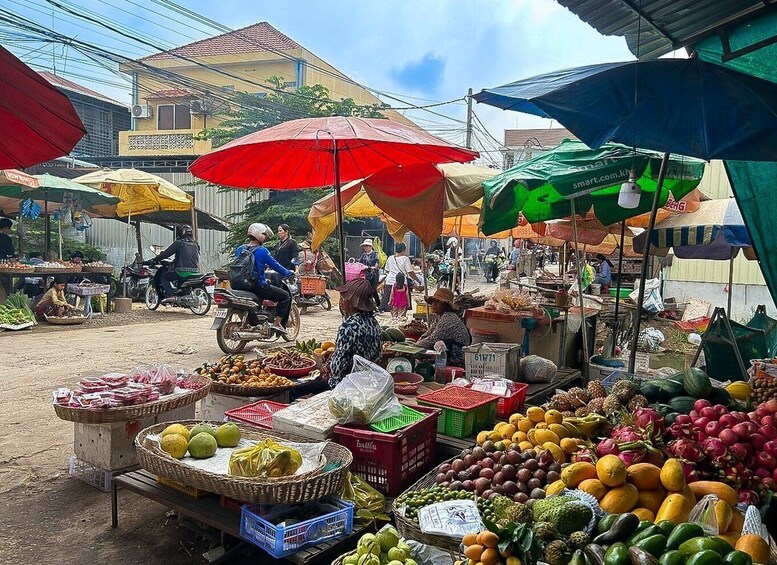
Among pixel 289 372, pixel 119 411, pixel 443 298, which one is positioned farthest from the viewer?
pixel 443 298

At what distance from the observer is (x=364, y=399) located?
11.8 ft

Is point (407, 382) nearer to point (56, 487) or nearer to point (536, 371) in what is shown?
point (536, 371)

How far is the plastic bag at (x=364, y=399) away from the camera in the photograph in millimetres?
3559

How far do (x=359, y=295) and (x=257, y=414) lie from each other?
119cm

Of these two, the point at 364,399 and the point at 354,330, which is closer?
the point at 364,399

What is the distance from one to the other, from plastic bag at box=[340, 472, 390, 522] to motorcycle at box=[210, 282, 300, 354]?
18.0 feet

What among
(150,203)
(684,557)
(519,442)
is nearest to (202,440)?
(519,442)

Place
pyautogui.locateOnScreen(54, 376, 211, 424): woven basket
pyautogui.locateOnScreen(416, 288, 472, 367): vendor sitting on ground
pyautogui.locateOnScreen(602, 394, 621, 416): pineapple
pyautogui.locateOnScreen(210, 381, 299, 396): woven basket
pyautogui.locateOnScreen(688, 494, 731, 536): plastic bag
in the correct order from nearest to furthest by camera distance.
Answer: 1. pyautogui.locateOnScreen(688, 494, 731, 536): plastic bag
2. pyautogui.locateOnScreen(602, 394, 621, 416): pineapple
3. pyautogui.locateOnScreen(54, 376, 211, 424): woven basket
4. pyautogui.locateOnScreen(210, 381, 299, 396): woven basket
5. pyautogui.locateOnScreen(416, 288, 472, 367): vendor sitting on ground

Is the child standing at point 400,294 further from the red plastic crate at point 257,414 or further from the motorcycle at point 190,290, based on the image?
the red plastic crate at point 257,414

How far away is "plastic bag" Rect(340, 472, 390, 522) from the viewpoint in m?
3.14

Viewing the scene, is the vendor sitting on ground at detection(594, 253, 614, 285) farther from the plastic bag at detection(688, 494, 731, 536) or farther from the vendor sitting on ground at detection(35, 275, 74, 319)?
the plastic bag at detection(688, 494, 731, 536)

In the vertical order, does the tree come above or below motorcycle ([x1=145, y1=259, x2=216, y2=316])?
above

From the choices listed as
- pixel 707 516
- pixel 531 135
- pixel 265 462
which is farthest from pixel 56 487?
pixel 531 135

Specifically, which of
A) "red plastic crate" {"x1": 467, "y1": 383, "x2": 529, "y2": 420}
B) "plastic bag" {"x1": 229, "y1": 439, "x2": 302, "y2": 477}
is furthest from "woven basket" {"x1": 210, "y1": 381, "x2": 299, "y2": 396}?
"red plastic crate" {"x1": 467, "y1": 383, "x2": 529, "y2": 420}
